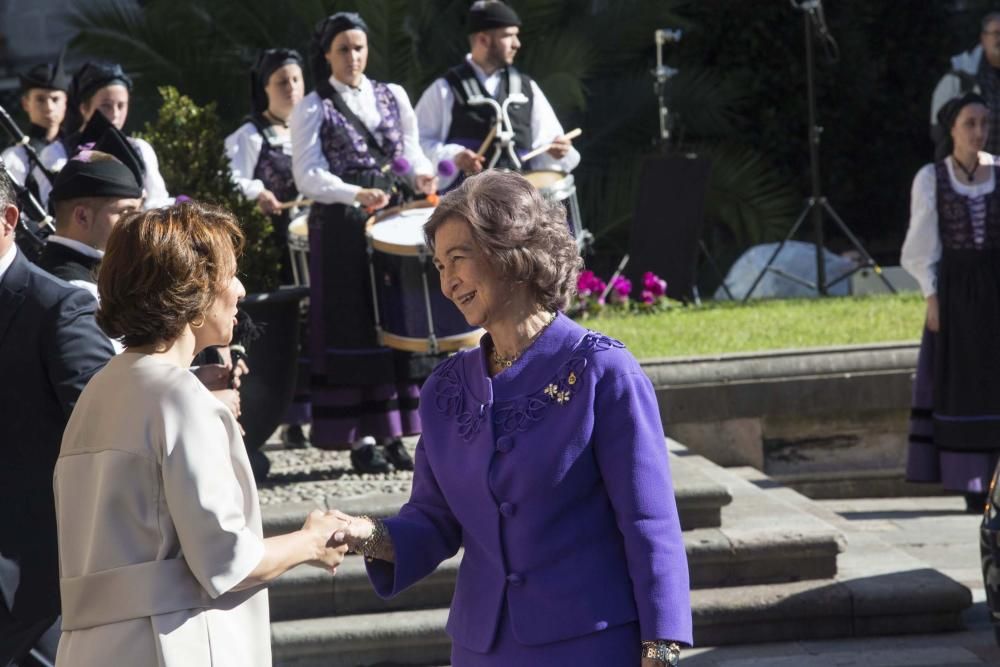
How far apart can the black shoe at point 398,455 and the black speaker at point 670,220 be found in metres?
6.05

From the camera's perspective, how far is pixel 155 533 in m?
2.83

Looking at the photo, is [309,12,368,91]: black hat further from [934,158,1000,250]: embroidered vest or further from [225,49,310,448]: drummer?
[934,158,1000,250]: embroidered vest

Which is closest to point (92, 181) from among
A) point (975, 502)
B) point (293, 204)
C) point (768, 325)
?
point (293, 204)

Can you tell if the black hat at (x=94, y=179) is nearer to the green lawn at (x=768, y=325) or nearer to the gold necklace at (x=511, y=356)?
the gold necklace at (x=511, y=356)

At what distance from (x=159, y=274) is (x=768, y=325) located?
8027mm

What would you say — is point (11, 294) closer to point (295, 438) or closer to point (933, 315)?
point (295, 438)

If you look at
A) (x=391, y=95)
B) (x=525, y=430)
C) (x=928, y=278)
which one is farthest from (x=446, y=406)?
(x=928, y=278)

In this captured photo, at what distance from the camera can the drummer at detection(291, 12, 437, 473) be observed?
277 inches

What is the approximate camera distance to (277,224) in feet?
27.9

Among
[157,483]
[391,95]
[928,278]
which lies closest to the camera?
[157,483]

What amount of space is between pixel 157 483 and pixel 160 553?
0.12m

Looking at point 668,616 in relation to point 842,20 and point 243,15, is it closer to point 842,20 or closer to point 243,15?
point 243,15

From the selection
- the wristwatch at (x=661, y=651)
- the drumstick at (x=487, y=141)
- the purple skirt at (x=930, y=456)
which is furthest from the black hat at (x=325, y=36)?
the wristwatch at (x=661, y=651)

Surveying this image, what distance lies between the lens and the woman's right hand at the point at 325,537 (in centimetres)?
308
